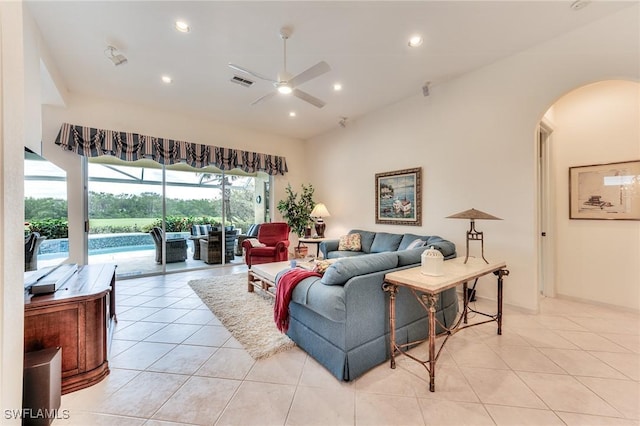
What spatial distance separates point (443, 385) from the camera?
1.81 m

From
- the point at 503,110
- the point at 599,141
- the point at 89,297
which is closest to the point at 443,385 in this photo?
the point at 89,297

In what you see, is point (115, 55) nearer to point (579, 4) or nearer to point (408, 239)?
point (408, 239)

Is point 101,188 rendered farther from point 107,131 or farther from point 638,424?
point 638,424

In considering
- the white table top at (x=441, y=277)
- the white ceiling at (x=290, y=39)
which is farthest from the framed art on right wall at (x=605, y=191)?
the white table top at (x=441, y=277)

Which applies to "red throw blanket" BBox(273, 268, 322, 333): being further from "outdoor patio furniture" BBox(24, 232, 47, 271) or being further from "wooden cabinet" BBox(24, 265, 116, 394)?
"outdoor patio furniture" BBox(24, 232, 47, 271)

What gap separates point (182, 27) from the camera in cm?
270

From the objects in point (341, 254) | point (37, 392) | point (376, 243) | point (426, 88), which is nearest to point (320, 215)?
point (341, 254)

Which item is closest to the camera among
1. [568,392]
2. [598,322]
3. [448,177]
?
[568,392]

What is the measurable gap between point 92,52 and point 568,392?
5756 millimetres

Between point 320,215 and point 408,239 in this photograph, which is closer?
point 408,239

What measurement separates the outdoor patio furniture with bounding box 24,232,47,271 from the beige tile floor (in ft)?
3.08

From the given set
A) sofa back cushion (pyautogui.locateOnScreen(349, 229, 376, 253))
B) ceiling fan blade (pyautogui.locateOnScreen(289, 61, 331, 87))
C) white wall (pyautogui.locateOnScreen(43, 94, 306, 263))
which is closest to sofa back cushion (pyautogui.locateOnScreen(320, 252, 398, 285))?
ceiling fan blade (pyautogui.locateOnScreen(289, 61, 331, 87))

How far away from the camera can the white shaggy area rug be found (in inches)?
93.4

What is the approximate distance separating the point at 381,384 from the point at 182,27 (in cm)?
385
